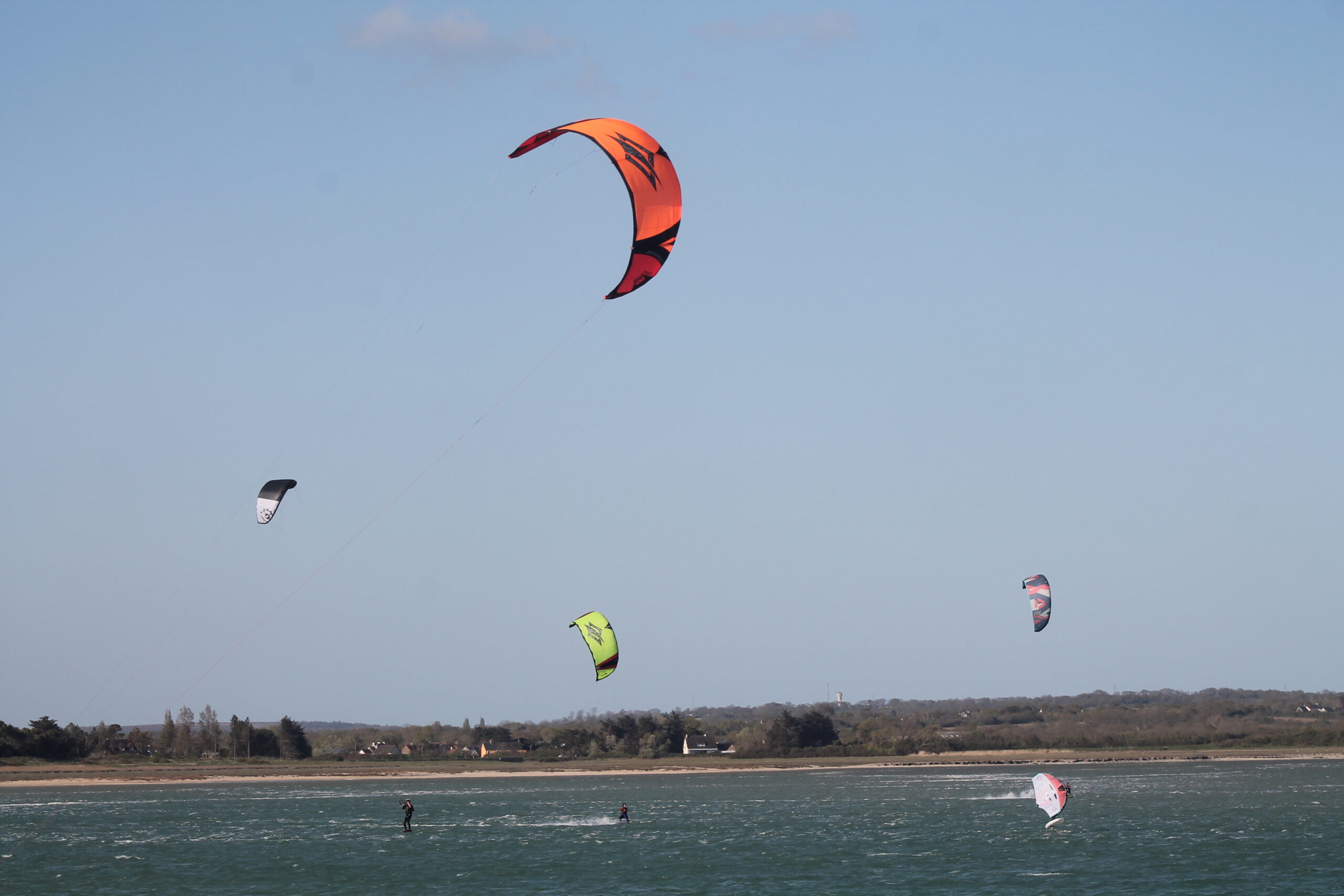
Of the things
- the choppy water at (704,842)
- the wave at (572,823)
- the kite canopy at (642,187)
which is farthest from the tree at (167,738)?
the kite canopy at (642,187)

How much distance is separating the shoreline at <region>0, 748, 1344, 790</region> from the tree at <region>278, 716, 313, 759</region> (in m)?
4.09

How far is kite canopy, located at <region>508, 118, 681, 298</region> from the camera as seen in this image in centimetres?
2491

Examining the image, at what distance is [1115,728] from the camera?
456ft

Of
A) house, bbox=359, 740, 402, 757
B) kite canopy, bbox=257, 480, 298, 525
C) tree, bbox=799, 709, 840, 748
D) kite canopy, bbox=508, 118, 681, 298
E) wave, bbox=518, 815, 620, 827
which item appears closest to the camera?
kite canopy, bbox=508, 118, 681, 298

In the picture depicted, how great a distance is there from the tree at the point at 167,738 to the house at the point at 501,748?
26.9m

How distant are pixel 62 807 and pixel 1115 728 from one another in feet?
334

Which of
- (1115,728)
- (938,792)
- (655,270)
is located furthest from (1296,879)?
(1115,728)

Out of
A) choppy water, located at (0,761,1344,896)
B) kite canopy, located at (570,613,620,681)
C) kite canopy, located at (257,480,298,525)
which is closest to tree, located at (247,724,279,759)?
choppy water, located at (0,761,1344,896)

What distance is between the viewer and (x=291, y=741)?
120 m

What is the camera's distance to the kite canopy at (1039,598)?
57.8m

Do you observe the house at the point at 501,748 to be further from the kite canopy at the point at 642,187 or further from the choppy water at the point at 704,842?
the kite canopy at the point at 642,187

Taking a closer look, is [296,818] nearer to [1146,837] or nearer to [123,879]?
[123,879]

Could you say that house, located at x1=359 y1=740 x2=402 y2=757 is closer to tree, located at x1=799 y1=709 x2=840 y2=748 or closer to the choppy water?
tree, located at x1=799 y1=709 x2=840 y2=748

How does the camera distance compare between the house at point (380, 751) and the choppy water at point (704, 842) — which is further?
the house at point (380, 751)
